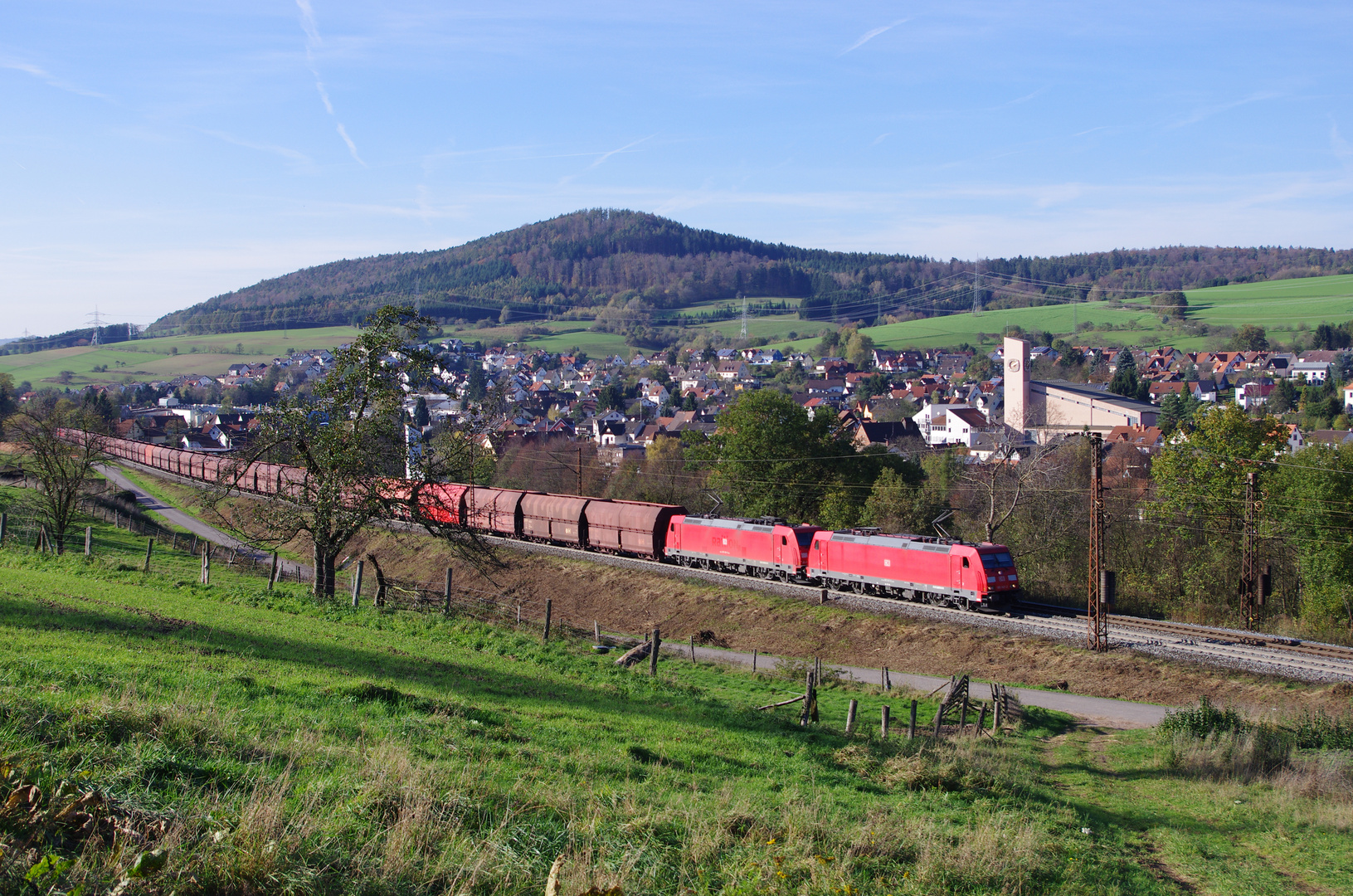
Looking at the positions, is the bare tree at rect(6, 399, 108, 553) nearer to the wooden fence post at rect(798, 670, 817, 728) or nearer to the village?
the wooden fence post at rect(798, 670, 817, 728)

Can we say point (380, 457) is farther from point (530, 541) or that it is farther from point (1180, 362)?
point (1180, 362)

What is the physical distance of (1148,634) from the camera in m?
29.9

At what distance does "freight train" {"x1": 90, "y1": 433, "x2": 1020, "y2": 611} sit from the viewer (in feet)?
105

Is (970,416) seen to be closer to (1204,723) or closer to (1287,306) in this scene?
(1204,723)

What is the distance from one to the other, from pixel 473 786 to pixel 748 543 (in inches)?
1276

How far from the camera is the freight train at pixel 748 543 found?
3212 cm

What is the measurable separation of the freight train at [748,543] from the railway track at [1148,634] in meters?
0.80

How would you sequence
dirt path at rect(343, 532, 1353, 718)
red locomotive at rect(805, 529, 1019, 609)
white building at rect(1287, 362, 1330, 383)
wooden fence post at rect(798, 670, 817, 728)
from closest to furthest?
wooden fence post at rect(798, 670, 817, 728) → dirt path at rect(343, 532, 1353, 718) → red locomotive at rect(805, 529, 1019, 609) → white building at rect(1287, 362, 1330, 383)

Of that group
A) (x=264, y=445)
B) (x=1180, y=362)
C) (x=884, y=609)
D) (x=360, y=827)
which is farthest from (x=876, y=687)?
(x=1180, y=362)

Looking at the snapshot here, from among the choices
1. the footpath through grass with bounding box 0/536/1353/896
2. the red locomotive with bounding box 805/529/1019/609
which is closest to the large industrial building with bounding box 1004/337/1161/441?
the red locomotive with bounding box 805/529/1019/609

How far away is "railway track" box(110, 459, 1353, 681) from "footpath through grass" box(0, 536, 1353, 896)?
1087cm

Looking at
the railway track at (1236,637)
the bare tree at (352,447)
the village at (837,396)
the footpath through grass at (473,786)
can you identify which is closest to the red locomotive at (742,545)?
the railway track at (1236,637)

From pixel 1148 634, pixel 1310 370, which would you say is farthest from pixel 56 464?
pixel 1310 370

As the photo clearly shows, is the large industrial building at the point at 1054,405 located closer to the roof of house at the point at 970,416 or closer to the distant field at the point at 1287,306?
→ the roof of house at the point at 970,416
